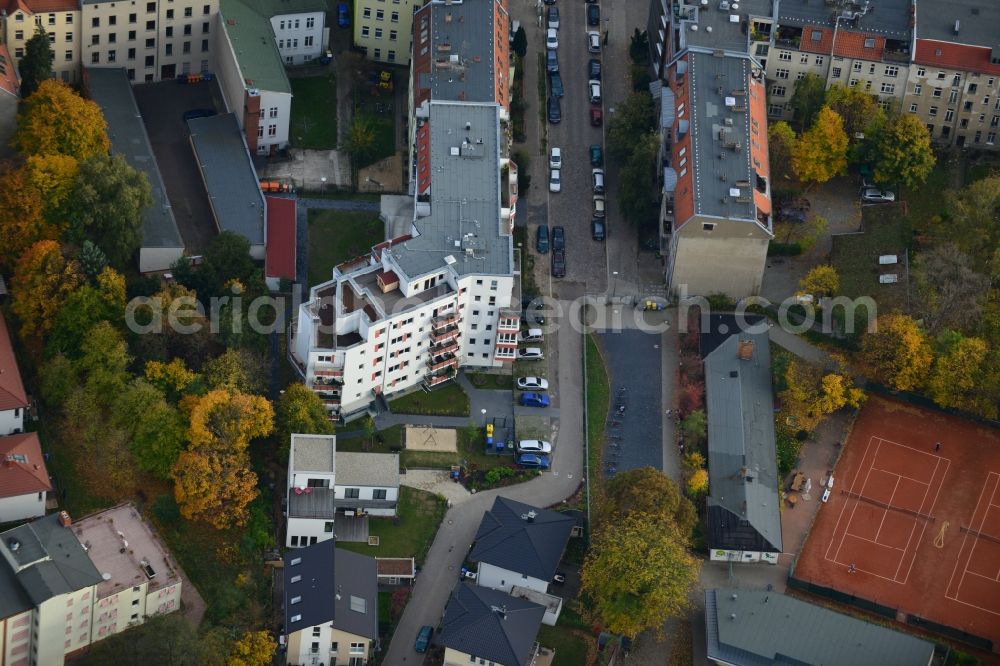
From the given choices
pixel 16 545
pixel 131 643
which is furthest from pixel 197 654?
pixel 16 545

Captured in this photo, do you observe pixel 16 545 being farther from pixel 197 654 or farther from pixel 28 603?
pixel 197 654

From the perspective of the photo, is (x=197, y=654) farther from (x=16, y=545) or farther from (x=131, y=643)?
(x=16, y=545)

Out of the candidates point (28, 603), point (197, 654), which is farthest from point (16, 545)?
point (197, 654)
